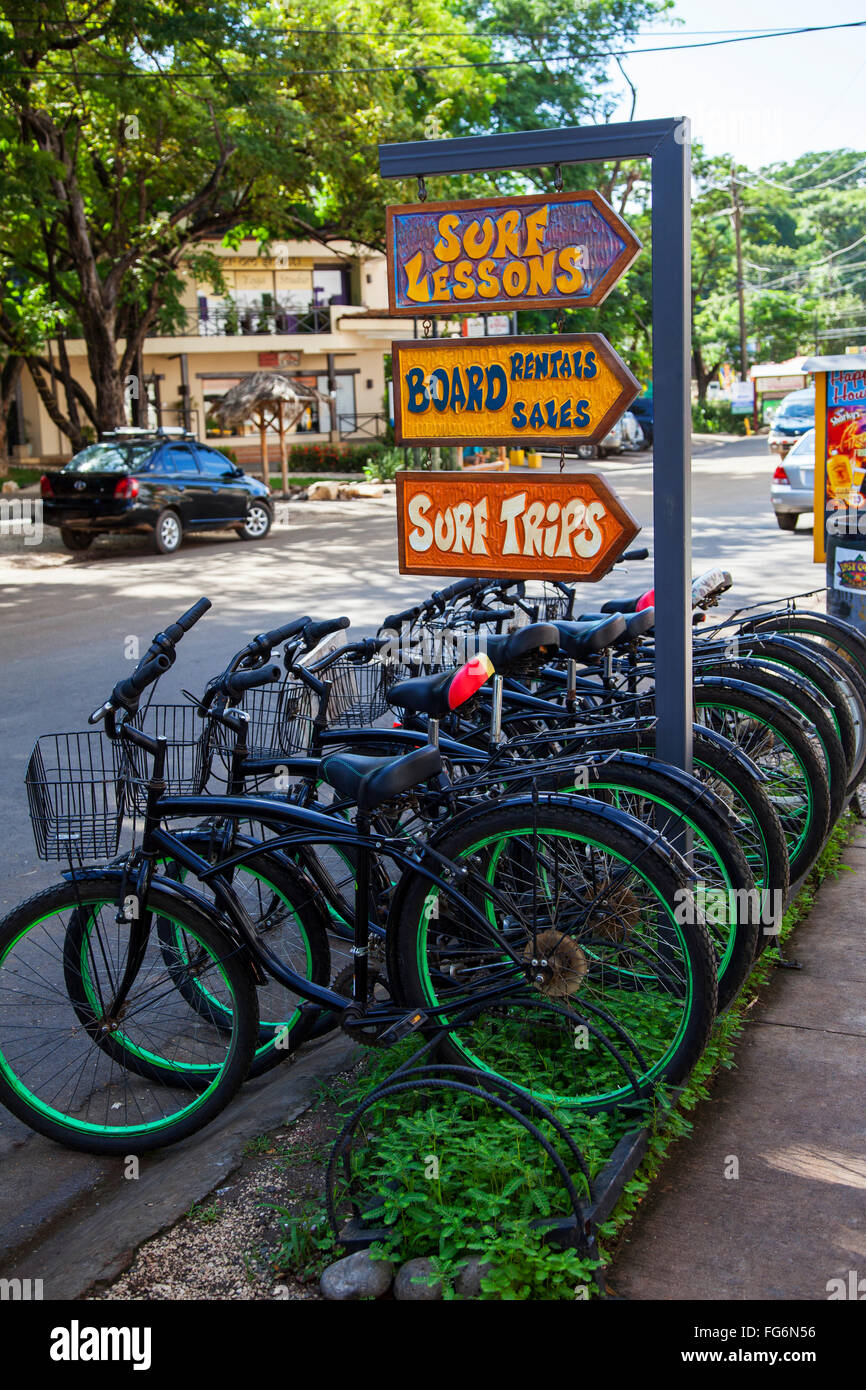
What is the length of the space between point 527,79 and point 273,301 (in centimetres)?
1102

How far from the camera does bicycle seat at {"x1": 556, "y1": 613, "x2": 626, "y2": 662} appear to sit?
15.8ft

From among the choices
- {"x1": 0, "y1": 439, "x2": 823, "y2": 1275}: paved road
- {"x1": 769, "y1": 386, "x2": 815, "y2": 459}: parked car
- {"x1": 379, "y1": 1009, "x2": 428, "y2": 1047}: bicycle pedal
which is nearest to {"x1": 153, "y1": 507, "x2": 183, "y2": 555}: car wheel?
{"x1": 0, "y1": 439, "x2": 823, "y2": 1275}: paved road

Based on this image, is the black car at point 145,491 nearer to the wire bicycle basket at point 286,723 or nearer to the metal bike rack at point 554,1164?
the wire bicycle basket at point 286,723

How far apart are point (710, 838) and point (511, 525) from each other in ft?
3.92

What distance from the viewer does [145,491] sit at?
1873cm

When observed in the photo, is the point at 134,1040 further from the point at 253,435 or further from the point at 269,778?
the point at 253,435

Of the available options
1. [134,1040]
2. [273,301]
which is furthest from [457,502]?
[273,301]

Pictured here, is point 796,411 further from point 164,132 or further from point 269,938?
point 269,938

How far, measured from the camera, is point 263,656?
4555 millimetres

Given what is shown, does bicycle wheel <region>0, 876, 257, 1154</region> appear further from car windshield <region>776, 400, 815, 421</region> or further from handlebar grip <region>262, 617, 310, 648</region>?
car windshield <region>776, 400, 815, 421</region>

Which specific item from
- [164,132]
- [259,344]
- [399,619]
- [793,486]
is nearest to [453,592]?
[399,619]

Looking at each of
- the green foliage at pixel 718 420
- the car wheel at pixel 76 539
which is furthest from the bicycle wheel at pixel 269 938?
the green foliage at pixel 718 420

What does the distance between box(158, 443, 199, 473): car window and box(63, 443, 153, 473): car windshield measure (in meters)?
0.24

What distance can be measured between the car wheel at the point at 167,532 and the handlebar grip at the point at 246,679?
1527cm
